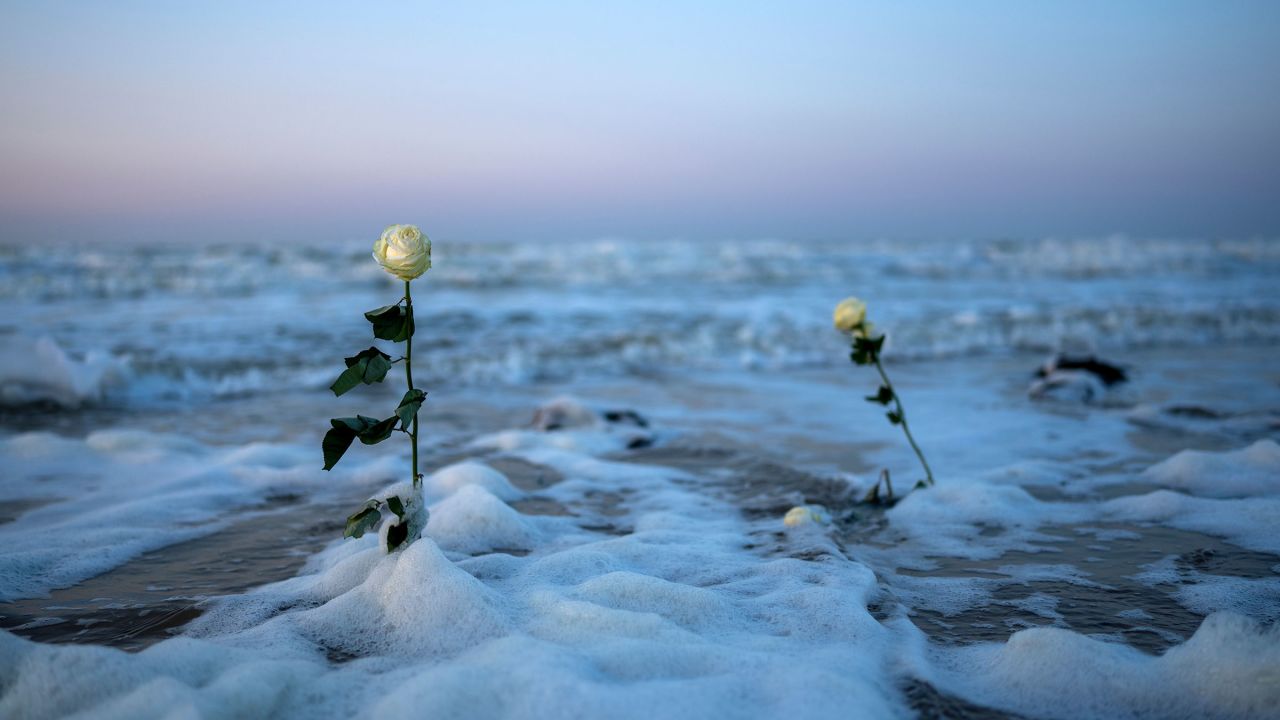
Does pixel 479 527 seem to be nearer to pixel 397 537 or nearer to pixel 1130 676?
pixel 397 537

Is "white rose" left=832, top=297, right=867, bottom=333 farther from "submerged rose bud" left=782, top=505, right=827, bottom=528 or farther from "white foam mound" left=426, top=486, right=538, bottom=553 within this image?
"white foam mound" left=426, top=486, right=538, bottom=553

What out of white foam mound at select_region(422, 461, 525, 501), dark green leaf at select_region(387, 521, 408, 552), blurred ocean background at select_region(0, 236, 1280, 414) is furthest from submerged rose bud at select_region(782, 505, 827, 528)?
blurred ocean background at select_region(0, 236, 1280, 414)

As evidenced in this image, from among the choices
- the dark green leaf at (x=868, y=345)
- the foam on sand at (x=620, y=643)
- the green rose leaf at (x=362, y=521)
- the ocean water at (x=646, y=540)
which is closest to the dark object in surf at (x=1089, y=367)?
the ocean water at (x=646, y=540)

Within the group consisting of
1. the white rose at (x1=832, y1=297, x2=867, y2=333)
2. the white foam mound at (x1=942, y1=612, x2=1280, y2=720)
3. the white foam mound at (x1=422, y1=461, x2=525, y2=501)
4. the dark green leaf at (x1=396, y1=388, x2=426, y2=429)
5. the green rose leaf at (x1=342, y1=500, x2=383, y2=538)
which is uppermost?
the white rose at (x1=832, y1=297, x2=867, y2=333)

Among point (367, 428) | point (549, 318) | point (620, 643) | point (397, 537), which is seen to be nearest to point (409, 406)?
point (367, 428)

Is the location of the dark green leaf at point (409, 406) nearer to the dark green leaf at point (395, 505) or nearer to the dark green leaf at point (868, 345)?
the dark green leaf at point (395, 505)

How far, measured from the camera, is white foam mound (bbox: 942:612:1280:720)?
1.53 meters

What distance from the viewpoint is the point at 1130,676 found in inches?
63.8

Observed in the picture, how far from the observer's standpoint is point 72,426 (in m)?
4.88

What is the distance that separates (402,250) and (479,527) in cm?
123

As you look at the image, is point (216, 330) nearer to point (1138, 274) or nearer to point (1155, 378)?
point (1155, 378)

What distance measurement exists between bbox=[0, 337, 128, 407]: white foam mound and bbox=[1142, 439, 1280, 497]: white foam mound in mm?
6509

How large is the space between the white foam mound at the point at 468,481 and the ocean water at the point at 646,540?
0.05 ft

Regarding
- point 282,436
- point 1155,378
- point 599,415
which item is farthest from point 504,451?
point 1155,378
